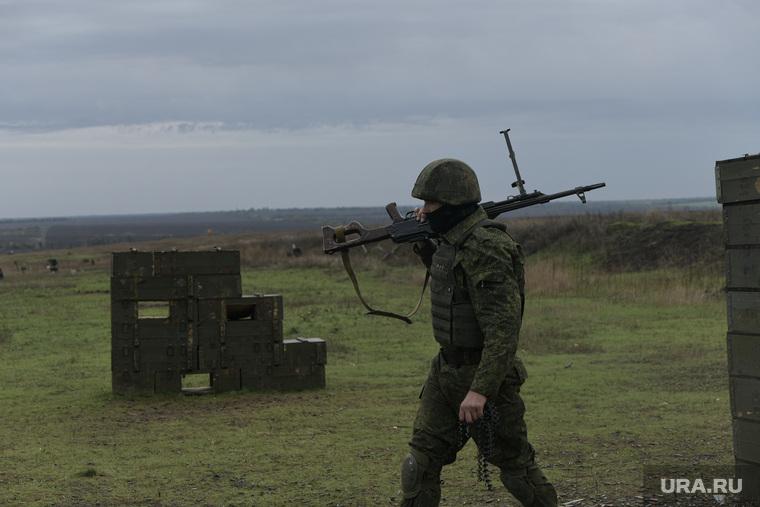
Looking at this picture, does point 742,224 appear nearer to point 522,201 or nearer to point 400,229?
point 522,201

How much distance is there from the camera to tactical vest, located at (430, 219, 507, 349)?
15.7 feet

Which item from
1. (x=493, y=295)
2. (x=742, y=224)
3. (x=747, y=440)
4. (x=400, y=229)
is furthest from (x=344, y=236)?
(x=747, y=440)

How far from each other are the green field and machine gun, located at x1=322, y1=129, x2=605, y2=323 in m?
1.92

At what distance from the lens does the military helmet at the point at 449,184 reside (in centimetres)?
496

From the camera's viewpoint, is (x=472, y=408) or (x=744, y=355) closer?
(x=472, y=408)

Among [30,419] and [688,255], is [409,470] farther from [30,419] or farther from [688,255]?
[688,255]

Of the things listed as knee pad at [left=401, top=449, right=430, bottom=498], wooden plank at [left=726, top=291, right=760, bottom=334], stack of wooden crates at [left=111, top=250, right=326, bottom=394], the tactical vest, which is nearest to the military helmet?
the tactical vest

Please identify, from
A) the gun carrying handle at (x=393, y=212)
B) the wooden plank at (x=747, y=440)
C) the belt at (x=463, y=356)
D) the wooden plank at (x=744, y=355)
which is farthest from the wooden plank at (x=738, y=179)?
the belt at (x=463, y=356)

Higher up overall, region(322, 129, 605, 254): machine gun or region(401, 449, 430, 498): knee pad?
region(322, 129, 605, 254): machine gun

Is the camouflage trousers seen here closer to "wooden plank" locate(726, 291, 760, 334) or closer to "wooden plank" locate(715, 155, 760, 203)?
"wooden plank" locate(726, 291, 760, 334)

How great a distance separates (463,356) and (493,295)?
1.45 ft

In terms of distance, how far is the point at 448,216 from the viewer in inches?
198

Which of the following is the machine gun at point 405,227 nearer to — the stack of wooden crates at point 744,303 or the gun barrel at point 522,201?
the gun barrel at point 522,201

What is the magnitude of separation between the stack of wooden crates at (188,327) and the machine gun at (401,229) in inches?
189
